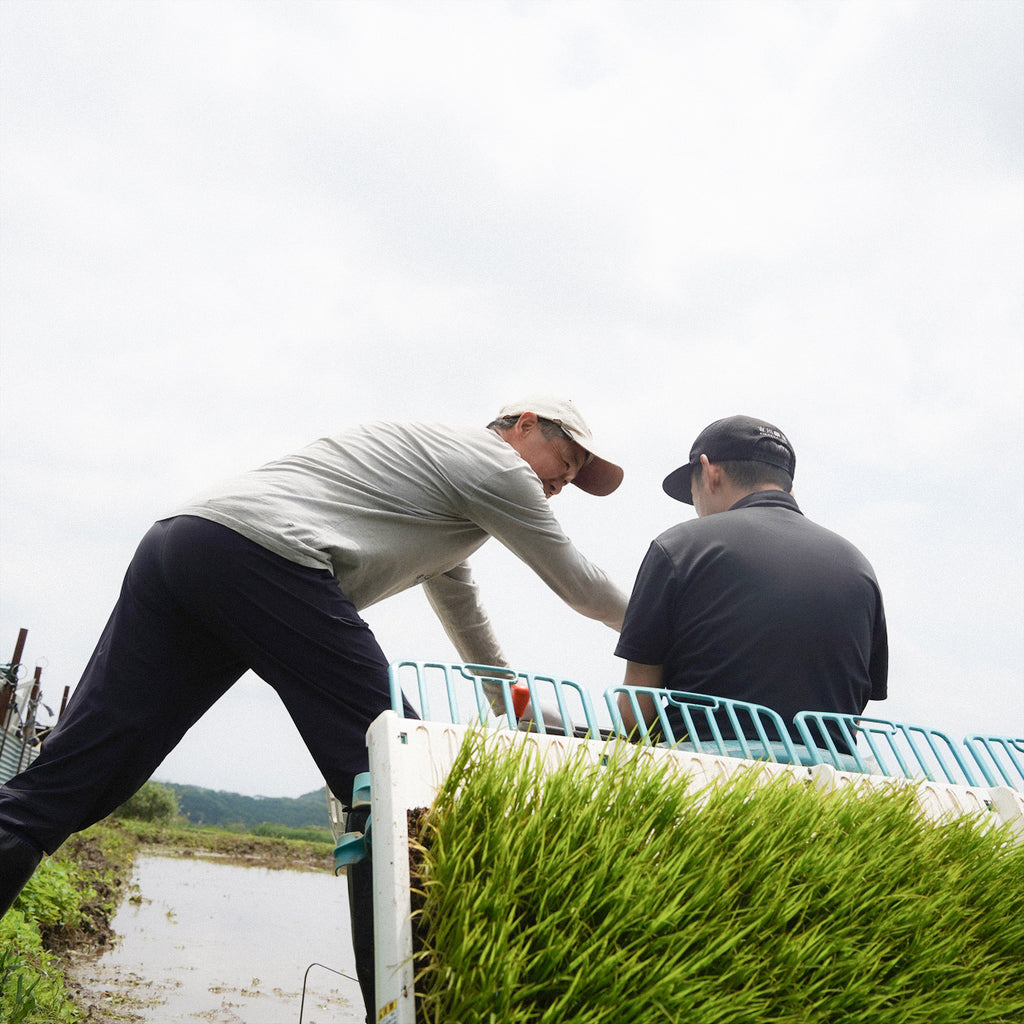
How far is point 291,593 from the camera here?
2012mm

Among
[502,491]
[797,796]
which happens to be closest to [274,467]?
[502,491]

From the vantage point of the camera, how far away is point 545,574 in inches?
96.9

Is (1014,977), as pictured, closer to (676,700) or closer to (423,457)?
(676,700)

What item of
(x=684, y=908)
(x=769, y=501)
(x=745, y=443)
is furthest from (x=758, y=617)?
(x=684, y=908)

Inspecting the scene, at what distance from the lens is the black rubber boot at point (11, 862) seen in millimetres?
2066

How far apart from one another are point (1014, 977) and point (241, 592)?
1.74m

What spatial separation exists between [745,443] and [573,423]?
562 mm

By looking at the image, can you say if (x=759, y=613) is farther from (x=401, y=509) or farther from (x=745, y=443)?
(x=401, y=509)

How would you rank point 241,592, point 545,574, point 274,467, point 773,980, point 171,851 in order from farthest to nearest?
1. point 171,851
2. point 545,574
3. point 274,467
4. point 241,592
5. point 773,980

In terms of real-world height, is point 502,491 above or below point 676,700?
above

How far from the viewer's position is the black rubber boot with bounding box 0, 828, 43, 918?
207 cm

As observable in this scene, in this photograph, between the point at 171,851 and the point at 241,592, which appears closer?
the point at 241,592

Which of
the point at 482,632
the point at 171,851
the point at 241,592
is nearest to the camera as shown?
the point at 241,592

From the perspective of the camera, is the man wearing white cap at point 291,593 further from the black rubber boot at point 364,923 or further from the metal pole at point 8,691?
the metal pole at point 8,691
